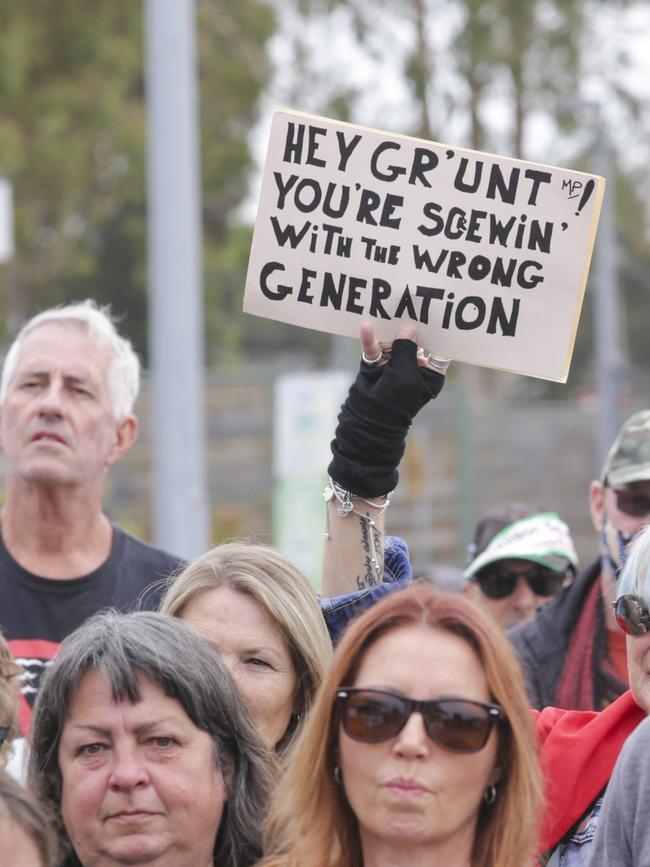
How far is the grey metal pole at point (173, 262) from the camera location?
7.64 meters

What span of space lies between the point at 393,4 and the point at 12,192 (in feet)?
26.4

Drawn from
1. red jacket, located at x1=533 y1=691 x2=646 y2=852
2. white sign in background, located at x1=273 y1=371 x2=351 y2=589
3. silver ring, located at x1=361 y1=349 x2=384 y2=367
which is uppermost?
white sign in background, located at x1=273 y1=371 x2=351 y2=589

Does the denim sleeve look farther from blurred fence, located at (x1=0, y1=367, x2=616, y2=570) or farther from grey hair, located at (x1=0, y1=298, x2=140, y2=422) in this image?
blurred fence, located at (x1=0, y1=367, x2=616, y2=570)

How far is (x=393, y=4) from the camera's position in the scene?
25531mm

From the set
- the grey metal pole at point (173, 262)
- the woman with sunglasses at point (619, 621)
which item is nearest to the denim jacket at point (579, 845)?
the woman with sunglasses at point (619, 621)

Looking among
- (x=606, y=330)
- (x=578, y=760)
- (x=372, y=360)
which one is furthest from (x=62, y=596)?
(x=606, y=330)

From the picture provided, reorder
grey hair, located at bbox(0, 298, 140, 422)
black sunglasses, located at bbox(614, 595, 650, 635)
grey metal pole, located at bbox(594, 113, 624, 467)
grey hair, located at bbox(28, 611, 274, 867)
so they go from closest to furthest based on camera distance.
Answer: grey hair, located at bbox(28, 611, 274, 867) → black sunglasses, located at bbox(614, 595, 650, 635) → grey hair, located at bbox(0, 298, 140, 422) → grey metal pole, located at bbox(594, 113, 624, 467)

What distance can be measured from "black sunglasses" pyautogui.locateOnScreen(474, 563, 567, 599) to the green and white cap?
0.02 meters

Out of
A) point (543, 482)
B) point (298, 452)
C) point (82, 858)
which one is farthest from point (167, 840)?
point (543, 482)

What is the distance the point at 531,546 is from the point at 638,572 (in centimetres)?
197

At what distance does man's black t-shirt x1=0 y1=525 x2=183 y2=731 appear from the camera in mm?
3684

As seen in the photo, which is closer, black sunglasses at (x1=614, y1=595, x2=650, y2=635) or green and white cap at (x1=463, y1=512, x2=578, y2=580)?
black sunglasses at (x1=614, y1=595, x2=650, y2=635)

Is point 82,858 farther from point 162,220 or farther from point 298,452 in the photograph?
point 298,452

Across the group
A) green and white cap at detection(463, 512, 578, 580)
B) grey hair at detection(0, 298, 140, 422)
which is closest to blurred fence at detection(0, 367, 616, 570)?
green and white cap at detection(463, 512, 578, 580)
